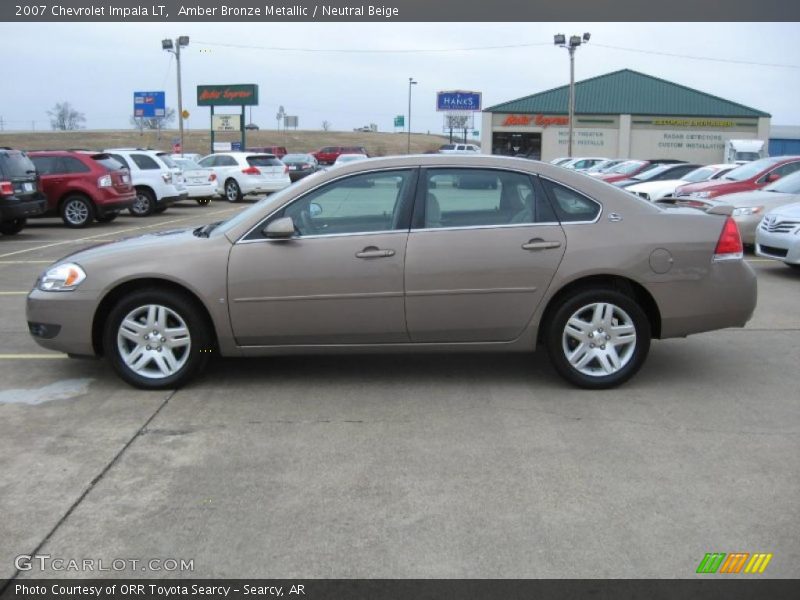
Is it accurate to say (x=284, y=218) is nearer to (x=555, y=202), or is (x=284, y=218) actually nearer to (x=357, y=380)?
(x=357, y=380)

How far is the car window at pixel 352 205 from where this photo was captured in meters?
5.45

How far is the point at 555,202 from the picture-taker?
18.0 feet

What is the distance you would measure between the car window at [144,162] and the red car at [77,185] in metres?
3.50

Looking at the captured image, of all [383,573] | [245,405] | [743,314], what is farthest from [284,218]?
[743,314]

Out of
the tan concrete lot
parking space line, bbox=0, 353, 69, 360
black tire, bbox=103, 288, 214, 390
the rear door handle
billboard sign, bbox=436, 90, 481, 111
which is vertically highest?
billboard sign, bbox=436, 90, 481, 111

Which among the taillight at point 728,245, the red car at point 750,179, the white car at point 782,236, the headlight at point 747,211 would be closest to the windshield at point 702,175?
the red car at point 750,179

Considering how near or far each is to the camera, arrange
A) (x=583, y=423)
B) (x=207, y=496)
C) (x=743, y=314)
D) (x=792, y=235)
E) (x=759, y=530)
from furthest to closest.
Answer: (x=792, y=235), (x=743, y=314), (x=583, y=423), (x=207, y=496), (x=759, y=530)

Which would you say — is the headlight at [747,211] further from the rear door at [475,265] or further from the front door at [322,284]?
the front door at [322,284]

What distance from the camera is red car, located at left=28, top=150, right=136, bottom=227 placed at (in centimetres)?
A: 1706

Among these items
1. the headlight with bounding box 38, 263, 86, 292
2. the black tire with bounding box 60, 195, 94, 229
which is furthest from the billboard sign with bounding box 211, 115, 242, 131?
the headlight with bounding box 38, 263, 86, 292

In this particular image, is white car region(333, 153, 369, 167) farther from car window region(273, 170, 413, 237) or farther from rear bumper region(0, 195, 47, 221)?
rear bumper region(0, 195, 47, 221)

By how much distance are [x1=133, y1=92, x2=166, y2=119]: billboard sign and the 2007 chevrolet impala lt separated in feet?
241

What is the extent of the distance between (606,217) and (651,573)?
9.37ft
